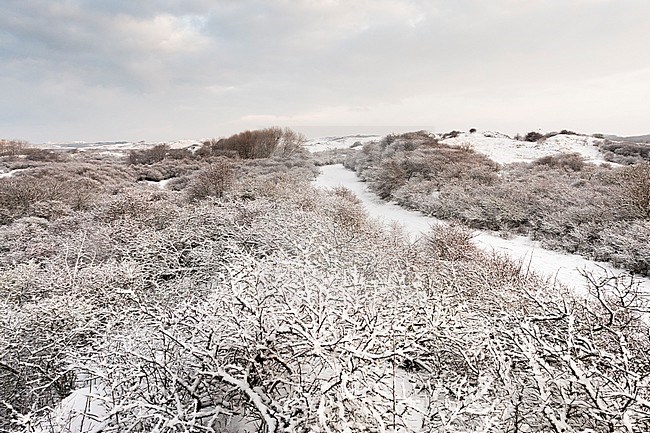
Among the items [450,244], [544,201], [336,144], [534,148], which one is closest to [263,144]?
[534,148]

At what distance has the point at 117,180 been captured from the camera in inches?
737

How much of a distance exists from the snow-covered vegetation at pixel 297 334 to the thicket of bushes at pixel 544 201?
62 centimetres

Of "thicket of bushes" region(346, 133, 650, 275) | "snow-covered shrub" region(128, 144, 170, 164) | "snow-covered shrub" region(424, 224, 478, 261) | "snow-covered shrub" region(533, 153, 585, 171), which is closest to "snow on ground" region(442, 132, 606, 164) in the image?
"snow-covered shrub" region(533, 153, 585, 171)

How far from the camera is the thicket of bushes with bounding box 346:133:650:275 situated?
7668 mm

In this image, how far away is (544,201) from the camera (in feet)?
33.8

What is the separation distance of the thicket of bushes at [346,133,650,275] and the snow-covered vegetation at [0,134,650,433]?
62 cm

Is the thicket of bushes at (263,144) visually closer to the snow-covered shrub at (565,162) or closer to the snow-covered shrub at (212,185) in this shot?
the snow-covered shrub at (212,185)

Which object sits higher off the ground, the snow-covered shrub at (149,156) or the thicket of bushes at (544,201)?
the snow-covered shrub at (149,156)

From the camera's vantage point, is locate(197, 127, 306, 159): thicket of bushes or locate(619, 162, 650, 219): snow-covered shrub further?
locate(197, 127, 306, 159): thicket of bushes

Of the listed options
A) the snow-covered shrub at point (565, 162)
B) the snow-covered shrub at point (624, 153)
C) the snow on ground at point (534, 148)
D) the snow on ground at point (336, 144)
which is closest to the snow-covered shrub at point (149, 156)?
the snow on ground at point (336, 144)

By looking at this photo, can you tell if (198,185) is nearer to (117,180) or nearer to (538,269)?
(117,180)

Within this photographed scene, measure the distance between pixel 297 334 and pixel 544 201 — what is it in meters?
10.1

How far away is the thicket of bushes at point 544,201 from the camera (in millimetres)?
7668

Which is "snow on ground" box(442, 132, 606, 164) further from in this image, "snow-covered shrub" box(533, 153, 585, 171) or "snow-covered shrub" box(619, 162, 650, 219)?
"snow-covered shrub" box(619, 162, 650, 219)
